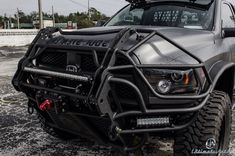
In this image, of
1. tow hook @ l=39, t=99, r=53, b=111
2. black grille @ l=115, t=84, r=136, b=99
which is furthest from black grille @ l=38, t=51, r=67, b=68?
black grille @ l=115, t=84, r=136, b=99

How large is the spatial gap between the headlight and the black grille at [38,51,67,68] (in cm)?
94

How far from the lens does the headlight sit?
287 cm

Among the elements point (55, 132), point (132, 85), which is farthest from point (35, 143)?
point (132, 85)

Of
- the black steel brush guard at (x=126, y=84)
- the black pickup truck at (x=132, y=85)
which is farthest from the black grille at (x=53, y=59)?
the black steel brush guard at (x=126, y=84)

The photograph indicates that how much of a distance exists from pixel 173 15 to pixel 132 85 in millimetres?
1809

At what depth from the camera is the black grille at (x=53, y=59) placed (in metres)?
3.42

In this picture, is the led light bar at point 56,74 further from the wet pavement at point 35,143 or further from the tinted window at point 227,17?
the tinted window at point 227,17

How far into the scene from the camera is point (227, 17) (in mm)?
4684

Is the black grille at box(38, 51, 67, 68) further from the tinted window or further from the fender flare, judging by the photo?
the tinted window

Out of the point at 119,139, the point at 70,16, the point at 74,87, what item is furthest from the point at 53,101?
the point at 70,16

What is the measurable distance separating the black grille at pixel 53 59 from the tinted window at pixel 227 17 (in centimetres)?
210

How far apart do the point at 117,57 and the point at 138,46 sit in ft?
0.63

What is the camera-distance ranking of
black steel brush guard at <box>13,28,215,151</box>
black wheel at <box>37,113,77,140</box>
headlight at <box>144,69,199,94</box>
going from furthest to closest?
black wheel at <box>37,113,77,140</box>, headlight at <box>144,69,199,94</box>, black steel brush guard at <box>13,28,215,151</box>

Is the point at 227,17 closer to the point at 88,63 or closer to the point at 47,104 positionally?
the point at 88,63
